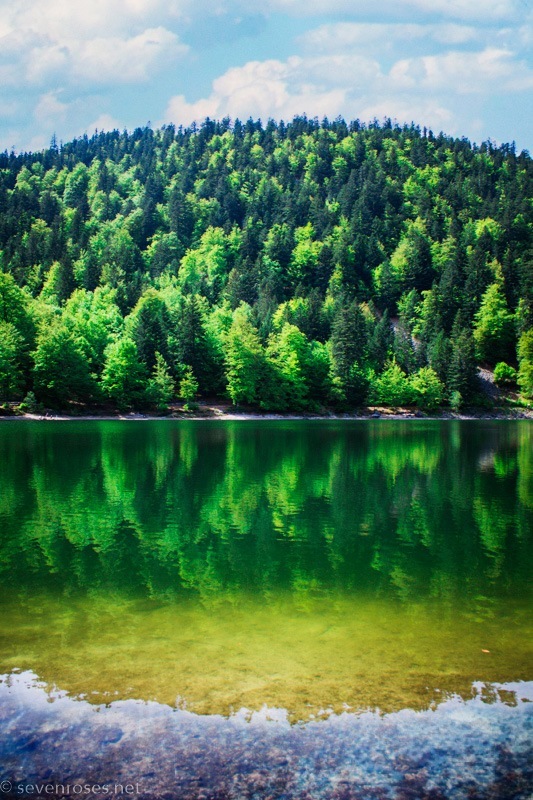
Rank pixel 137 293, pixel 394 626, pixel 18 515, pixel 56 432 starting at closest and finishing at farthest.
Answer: pixel 394 626, pixel 18 515, pixel 56 432, pixel 137 293

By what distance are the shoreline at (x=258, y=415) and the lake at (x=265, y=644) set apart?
5596 cm

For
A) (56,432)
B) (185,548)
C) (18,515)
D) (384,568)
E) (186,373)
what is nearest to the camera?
(384,568)

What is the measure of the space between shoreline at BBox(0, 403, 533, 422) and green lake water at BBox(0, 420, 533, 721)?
49.6 metres

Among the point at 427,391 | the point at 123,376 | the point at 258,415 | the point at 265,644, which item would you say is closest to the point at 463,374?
the point at 427,391

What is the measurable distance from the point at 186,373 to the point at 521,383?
64711mm

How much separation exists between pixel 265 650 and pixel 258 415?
90081mm

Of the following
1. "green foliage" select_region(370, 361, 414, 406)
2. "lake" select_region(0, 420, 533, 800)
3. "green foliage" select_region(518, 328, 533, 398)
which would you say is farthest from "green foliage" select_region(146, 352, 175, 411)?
"green foliage" select_region(518, 328, 533, 398)

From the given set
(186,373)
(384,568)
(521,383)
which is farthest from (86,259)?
(384,568)

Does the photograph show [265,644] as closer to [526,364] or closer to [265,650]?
[265,650]

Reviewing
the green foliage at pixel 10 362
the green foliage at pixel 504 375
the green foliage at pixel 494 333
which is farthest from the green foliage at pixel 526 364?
the green foliage at pixel 10 362

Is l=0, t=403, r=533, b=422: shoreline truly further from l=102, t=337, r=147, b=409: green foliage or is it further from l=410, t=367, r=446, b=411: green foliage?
l=102, t=337, r=147, b=409: green foliage

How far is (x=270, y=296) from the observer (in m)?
146

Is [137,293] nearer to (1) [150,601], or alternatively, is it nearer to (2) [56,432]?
(2) [56,432]

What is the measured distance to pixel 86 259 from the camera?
14975 cm
